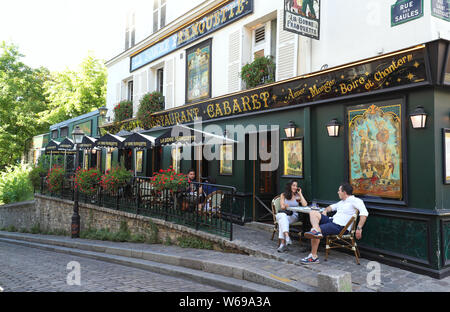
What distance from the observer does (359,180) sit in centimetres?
634

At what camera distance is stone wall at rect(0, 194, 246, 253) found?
7.64 m

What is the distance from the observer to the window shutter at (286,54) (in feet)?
25.6

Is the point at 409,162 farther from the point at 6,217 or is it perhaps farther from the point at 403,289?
the point at 6,217

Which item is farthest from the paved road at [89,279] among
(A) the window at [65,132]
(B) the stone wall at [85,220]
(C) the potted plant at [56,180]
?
(A) the window at [65,132]

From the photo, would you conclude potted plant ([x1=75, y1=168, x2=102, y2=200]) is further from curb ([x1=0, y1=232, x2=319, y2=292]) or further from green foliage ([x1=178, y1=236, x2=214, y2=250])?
green foliage ([x1=178, y1=236, x2=214, y2=250])

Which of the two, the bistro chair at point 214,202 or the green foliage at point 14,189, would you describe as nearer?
the bistro chair at point 214,202

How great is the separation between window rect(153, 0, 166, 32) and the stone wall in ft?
25.3

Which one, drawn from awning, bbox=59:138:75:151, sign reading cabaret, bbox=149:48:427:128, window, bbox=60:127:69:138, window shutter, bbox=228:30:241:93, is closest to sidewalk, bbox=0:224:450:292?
sign reading cabaret, bbox=149:48:427:128

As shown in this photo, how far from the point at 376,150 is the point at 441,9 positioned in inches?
102

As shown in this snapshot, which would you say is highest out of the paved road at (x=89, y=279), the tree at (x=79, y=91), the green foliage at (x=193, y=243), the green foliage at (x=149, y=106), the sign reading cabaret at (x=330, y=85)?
the tree at (x=79, y=91)

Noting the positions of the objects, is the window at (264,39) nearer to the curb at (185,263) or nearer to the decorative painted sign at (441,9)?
the decorative painted sign at (441,9)

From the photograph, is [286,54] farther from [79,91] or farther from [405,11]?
[79,91]

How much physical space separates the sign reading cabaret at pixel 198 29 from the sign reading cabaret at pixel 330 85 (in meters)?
2.36
